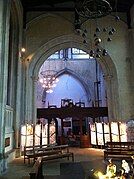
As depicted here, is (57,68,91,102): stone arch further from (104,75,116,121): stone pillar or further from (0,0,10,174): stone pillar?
(0,0,10,174): stone pillar

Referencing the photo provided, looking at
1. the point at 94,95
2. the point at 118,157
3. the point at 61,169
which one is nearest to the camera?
the point at 61,169

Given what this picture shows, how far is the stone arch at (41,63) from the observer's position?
37.9 feet

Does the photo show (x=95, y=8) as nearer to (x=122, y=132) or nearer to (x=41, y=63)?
(x=41, y=63)

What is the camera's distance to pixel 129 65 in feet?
39.8

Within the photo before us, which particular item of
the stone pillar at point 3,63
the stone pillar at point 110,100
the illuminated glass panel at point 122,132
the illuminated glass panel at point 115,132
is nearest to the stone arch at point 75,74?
the stone pillar at point 110,100

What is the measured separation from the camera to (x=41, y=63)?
484 inches

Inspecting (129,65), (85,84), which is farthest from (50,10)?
(85,84)

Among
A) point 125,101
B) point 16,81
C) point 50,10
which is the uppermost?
point 50,10

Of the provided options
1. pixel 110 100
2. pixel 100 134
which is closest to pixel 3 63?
pixel 100 134

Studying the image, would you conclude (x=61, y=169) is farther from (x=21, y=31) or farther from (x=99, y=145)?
(x=21, y=31)

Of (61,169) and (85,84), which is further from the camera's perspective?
(85,84)

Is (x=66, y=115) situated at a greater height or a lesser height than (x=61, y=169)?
greater

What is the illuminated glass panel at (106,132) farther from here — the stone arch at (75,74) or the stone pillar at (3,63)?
the stone arch at (75,74)

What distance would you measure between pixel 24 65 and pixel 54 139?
15.7 ft
